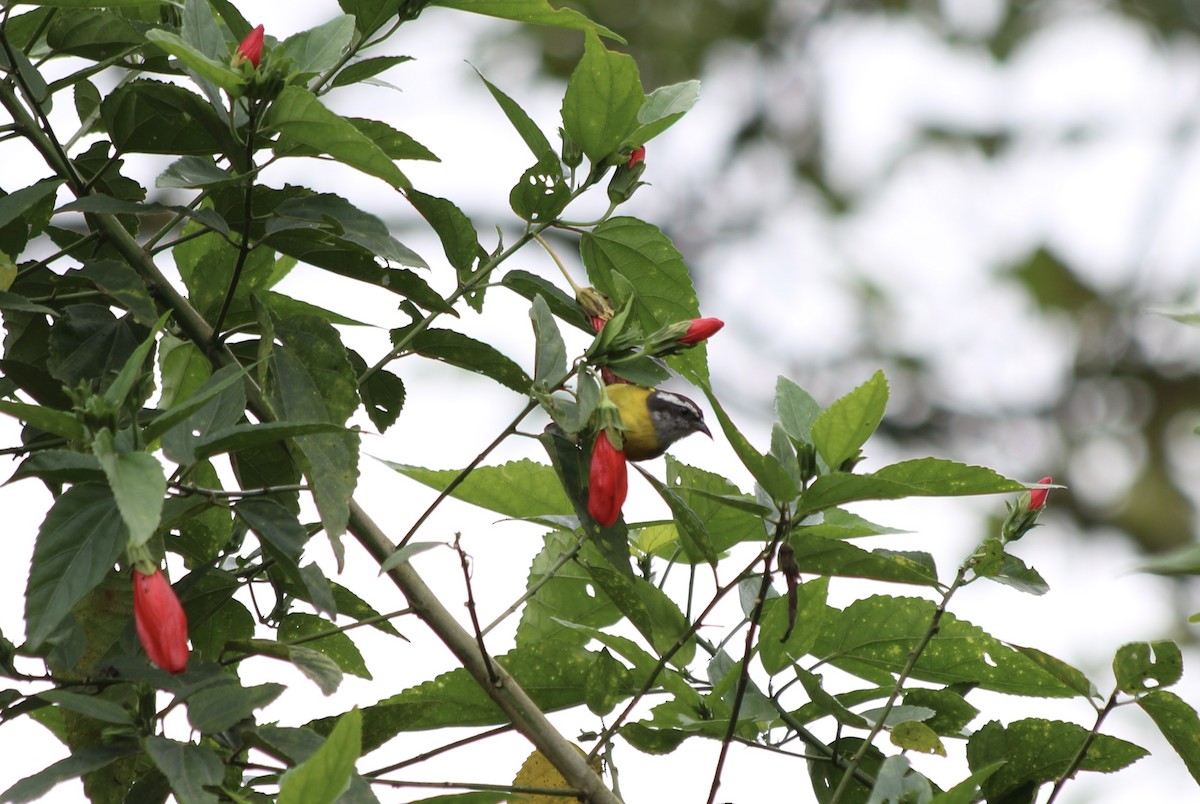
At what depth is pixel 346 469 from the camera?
117 cm

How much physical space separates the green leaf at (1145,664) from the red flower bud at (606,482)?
51 cm

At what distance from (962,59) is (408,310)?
26.1 feet

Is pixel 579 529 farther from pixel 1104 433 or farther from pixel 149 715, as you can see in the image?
pixel 1104 433

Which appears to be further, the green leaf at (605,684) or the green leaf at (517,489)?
the green leaf at (517,489)

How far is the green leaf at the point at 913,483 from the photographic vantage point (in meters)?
1.13

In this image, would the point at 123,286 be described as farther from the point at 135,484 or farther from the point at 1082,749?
the point at 1082,749

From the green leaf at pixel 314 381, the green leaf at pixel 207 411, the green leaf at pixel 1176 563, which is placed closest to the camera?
the green leaf at pixel 1176 563

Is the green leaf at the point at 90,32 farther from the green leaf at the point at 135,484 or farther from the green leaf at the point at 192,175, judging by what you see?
the green leaf at the point at 135,484

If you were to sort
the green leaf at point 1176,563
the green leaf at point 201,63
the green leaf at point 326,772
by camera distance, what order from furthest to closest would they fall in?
the green leaf at point 201,63
the green leaf at point 326,772
the green leaf at point 1176,563

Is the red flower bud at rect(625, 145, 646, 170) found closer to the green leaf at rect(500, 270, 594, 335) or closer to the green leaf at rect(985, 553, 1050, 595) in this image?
the green leaf at rect(500, 270, 594, 335)

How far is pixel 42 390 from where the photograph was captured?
1.33 meters

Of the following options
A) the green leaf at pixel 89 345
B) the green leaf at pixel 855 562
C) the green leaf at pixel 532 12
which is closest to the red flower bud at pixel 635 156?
the green leaf at pixel 532 12

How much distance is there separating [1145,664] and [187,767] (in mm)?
900

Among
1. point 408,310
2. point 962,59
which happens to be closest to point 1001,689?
point 408,310
